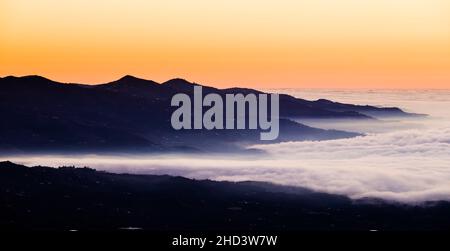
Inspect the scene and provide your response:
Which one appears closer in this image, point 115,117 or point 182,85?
point 182,85

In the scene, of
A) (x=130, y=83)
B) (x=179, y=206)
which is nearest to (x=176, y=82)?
(x=130, y=83)

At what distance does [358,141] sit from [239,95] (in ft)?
7.71

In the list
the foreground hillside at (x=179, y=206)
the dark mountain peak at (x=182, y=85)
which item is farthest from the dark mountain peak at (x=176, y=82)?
the foreground hillside at (x=179, y=206)

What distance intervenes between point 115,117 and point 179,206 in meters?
2.25

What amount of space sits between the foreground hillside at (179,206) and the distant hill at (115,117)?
2.02 feet

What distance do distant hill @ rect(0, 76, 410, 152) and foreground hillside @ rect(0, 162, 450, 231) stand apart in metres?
0.62

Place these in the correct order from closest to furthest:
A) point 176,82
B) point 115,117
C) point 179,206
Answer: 1. point 176,82
2. point 179,206
3. point 115,117

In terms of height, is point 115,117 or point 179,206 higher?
Answer: point 115,117

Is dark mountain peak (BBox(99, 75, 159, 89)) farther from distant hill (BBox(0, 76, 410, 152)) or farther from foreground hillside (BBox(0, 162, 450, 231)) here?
foreground hillside (BBox(0, 162, 450, 231))

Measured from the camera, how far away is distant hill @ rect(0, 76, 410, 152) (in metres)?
10.7

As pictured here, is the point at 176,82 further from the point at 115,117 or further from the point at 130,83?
the point at 115,117

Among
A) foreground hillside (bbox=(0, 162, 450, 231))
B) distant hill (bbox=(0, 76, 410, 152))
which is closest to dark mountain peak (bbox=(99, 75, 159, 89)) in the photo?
distant hill (bbox=(0, 76, 410, 152))

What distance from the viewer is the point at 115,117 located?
41.9 feet

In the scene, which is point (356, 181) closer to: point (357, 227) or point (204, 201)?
point (357, 227)
